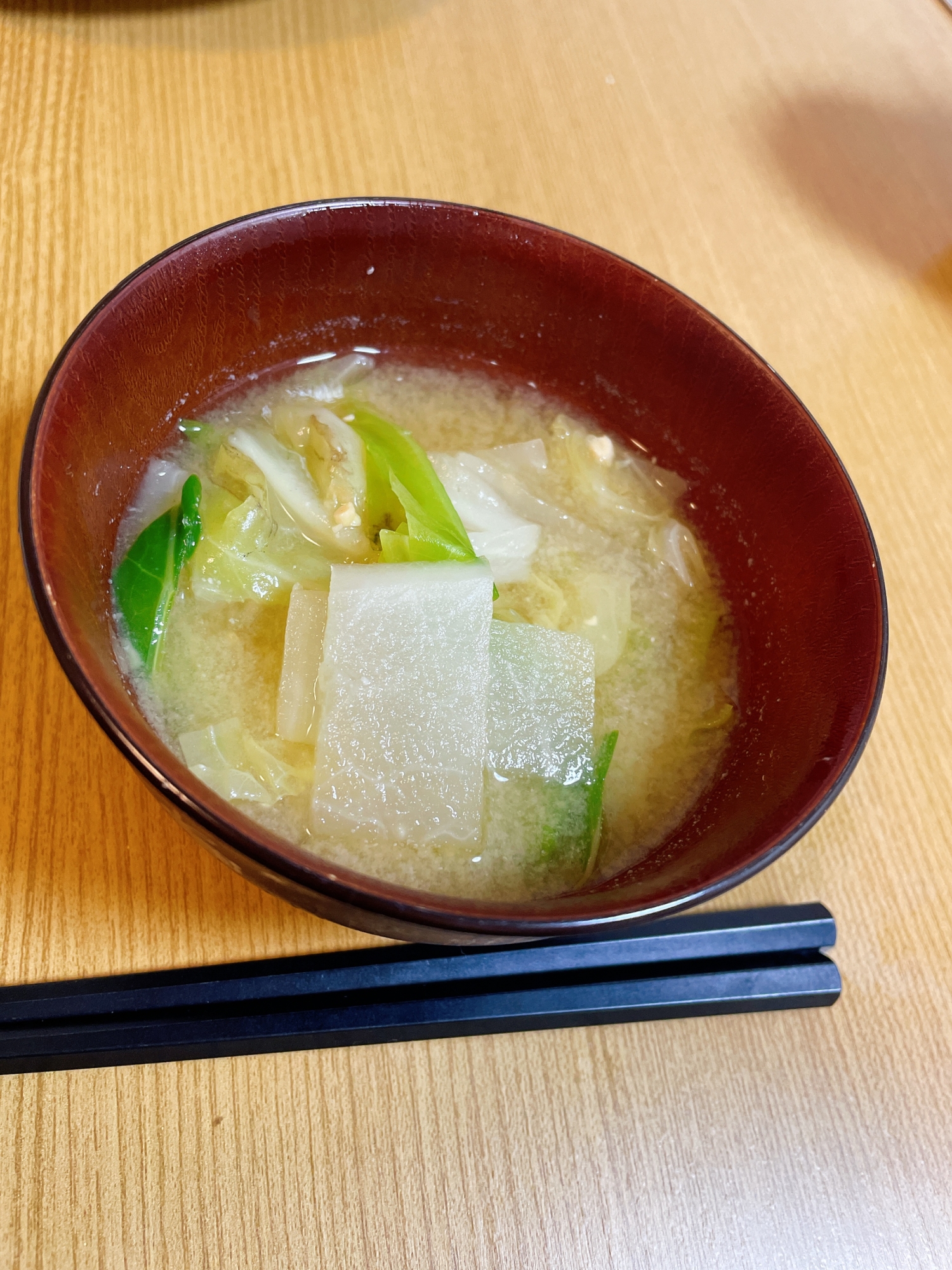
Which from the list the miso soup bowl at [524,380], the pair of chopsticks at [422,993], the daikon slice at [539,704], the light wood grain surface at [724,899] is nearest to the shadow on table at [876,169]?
the light wood grain surface at [724,899]

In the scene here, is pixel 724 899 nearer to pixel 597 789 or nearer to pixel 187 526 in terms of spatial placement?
pixel 597 789

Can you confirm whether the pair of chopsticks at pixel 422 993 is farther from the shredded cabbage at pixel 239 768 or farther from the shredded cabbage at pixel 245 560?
the shredded cabbage at pixel 245 560

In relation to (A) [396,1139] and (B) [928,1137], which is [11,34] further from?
(B) [928,1137]

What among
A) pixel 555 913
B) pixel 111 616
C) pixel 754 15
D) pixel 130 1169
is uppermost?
pixel 754 15

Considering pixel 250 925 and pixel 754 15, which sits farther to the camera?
pixel 754 15

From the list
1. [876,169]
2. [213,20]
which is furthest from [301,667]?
[876,169]

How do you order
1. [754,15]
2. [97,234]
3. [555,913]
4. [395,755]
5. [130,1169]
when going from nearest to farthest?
[555,913] → [130,1169] → [395,755] → [97,234] → [754,15]

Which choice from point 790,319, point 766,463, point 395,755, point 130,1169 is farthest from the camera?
point 790,319

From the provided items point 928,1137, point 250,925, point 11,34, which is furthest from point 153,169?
point 928,1137
